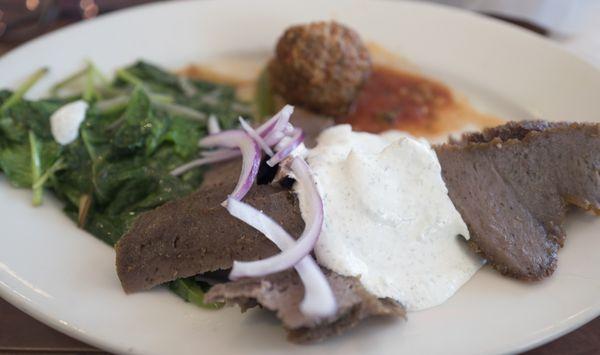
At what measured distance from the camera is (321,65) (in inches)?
149

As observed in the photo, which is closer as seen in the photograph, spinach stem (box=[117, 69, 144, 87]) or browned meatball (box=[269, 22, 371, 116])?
browned meatball (box=[269, 22, 371, 116])

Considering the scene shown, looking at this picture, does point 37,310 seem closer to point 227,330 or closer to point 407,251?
point 227,330

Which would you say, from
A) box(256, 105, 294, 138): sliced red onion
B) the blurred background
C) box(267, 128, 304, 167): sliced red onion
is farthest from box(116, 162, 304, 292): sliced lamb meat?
the blurred background

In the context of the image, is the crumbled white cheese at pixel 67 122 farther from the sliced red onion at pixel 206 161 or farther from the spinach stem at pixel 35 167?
the sliced red onion at pixel 206 161

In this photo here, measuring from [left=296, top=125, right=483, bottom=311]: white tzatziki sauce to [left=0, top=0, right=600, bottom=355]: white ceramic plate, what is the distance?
0.44 feet

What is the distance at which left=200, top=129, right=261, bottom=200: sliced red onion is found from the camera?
2709 millimetres

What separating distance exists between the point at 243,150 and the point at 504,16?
3.20m

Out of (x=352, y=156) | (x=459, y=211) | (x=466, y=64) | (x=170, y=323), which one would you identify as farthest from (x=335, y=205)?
(x=466, y=64)

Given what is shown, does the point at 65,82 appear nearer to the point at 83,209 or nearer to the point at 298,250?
the point at 83,209

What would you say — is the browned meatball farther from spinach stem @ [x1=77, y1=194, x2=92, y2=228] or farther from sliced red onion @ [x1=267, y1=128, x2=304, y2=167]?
spinach stem @ [x1=77, y1=194, x2=92, y2=228]

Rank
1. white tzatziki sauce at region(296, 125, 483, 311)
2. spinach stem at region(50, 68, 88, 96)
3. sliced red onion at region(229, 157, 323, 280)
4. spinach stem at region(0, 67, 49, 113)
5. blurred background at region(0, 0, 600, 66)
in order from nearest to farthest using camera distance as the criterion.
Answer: sliced red onion at region(229, 157, 323, 280) < white tzatziki sauce at region(296, 125, 483, 311) < spinach stem at region(0, 67, 49, 113) < spinach stem at region(50, 68, 88, 96) < blurred background at region(0, 0, 600, 66)

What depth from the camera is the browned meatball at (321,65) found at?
378 centimetres

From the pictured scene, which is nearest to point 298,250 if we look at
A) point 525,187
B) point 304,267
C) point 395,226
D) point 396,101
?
point 304,267

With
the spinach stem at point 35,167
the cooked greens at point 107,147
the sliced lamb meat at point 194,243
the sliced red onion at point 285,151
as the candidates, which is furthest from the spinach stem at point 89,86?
the sliced red onion at point 285,151
